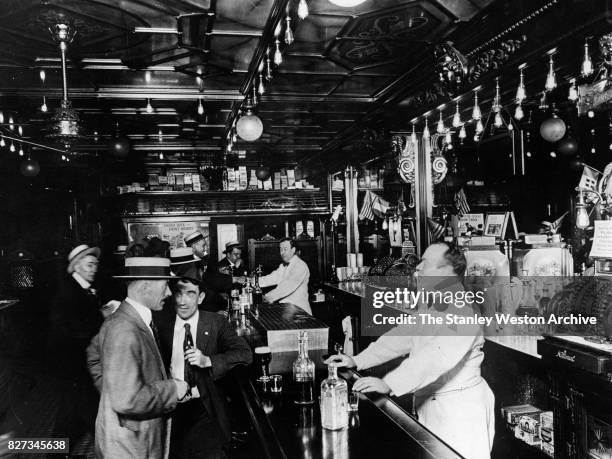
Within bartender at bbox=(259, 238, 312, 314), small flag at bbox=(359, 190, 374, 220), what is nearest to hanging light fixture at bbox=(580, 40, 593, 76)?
bartender at bbox=(259, 238, 312, 314)

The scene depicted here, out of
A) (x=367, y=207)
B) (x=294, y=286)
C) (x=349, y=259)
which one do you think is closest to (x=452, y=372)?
(x=294, y=286)

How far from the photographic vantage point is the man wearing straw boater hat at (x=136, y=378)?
207 centimetres

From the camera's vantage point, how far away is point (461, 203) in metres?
8.38

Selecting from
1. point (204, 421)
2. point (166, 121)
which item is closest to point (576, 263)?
point (204, 421)

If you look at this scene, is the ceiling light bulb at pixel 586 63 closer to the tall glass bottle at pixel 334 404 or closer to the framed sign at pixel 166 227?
the tall glass bottle at pixel 334 404

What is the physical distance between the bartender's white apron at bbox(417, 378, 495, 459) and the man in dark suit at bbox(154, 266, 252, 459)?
3.51ft

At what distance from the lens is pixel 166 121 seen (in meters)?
7.54

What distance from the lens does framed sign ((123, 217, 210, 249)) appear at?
991 cm

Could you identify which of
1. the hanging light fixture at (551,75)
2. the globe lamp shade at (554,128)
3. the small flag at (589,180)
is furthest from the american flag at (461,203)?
the small flag at (589,180)

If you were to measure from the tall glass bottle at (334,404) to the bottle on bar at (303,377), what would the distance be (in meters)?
0.28

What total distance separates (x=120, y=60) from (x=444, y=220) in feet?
13.0

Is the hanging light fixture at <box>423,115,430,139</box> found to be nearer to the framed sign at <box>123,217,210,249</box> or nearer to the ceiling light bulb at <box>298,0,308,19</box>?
the ceiling light bulb at <box>298,0,308,19</box>

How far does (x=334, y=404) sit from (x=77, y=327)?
250cm

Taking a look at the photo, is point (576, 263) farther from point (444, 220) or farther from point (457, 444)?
point (457, 444)
